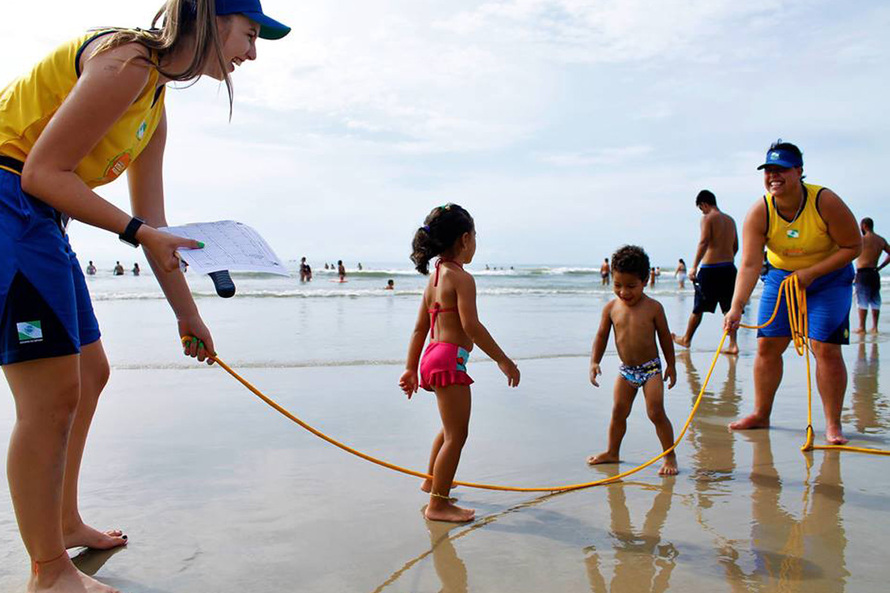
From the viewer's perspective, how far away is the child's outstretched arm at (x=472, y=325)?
11.1ft

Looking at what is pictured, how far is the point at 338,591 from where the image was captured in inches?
99.2

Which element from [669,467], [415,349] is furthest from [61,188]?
[669,467]

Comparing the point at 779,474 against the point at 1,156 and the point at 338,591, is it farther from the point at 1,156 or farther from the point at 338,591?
the point at 1,156

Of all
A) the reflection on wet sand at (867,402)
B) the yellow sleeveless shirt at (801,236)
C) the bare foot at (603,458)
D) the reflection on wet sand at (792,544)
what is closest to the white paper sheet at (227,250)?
the reflection on wet sand at (792,544)

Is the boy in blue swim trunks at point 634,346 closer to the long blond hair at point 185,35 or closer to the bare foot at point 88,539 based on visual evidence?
the bare foot at point 88,539

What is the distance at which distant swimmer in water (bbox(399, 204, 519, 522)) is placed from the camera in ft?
11.1

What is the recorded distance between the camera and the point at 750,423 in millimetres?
5008

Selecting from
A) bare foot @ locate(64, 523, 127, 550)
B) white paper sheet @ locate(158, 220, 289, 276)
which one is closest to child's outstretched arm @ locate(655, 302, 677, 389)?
white paper sheet @ locate(158, 220, 289, 276)

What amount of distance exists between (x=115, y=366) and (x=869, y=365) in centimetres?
836

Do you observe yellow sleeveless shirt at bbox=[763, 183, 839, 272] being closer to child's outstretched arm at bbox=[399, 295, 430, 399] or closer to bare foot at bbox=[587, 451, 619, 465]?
bare foot at bbox=[587, 451, 619, 465]

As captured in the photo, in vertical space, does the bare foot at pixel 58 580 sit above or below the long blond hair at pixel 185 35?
below

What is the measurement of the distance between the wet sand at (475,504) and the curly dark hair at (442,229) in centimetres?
126

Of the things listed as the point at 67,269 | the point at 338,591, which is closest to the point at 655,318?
the point at 338,591

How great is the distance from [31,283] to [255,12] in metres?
1.13
